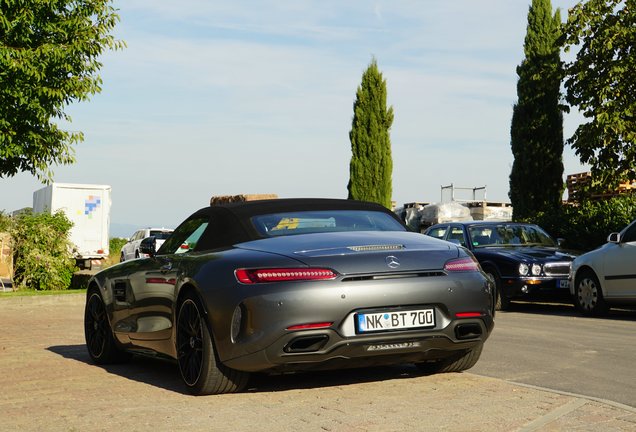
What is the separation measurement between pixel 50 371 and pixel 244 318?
298cm

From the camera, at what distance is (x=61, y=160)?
22.8 metres

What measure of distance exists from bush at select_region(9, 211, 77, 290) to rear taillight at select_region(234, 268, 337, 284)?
18.1 meters

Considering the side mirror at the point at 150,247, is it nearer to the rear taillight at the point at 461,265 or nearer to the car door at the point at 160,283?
the car door at the point at 160,283

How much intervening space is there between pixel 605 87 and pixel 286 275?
707 inches

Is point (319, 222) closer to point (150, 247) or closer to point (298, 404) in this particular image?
point (298, 404)

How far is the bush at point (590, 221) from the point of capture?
21.8 m

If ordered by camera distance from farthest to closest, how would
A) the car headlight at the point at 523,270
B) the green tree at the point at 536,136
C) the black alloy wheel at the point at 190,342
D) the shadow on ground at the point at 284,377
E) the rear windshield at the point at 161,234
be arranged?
1. the rear windshield at the point at 161,234
2. the green tree at the point at 536,136
3. the car headlight at the point at 523,270
4. the shadow on ground at the point at 284,377
5. the black alloy wheel at the point at 190,342

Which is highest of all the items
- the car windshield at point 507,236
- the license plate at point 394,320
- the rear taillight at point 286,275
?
the car windshield at point 507,236

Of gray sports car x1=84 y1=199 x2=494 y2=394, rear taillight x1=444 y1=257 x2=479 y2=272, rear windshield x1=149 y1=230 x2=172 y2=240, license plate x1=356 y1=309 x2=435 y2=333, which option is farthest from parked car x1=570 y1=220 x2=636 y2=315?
rear windshield x1=149 y1=230 x2=172 y2=240

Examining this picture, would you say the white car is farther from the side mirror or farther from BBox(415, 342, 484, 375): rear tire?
BBox(415, 342, 484, 375): rear tire

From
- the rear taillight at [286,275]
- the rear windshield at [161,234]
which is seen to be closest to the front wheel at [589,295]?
the rear taillight at [286,275]

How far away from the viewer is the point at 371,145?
42.8 m

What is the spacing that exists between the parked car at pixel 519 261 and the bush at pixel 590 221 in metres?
3.69

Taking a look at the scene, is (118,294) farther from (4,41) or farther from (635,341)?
(4,41)
